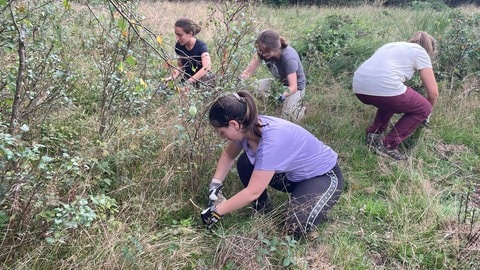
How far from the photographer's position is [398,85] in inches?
152

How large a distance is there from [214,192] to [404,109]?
2077 millimetres

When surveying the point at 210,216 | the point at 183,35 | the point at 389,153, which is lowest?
the point at 389,153

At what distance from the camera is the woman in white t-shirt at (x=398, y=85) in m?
3.85

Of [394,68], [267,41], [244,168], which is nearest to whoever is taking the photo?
[244,168]

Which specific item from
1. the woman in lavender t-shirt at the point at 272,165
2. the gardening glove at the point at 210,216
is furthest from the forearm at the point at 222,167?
the gardening glove at the point at 210,216

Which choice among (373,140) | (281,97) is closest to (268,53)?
(281,97)

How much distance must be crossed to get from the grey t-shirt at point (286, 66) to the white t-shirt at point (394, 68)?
663 mm

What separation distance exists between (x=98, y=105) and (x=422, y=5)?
11060mm

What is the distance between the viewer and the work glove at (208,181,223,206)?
2.82m

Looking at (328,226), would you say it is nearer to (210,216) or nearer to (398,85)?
(210,216)

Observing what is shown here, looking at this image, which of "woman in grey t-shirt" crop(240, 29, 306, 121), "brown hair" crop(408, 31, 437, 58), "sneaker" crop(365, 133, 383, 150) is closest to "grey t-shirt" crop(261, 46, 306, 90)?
"woman in grey t-shirt" crop(240, 29, 306, 121)

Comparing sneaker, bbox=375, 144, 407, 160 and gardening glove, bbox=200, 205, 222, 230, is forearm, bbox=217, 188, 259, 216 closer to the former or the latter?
gardening glove, bbox=200, 205, 222, 230

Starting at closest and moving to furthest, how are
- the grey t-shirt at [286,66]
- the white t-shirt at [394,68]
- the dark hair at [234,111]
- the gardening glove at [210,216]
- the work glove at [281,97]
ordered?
1. the dark hair at [234,111]
2. the gardening glove at [210,216]
3. the white t-shirt at [394,68]
4. the work glove at [281,97]
5. the grey t-shirt at [286,66]

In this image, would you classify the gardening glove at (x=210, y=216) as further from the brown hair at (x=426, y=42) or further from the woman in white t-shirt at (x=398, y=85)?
the brown hair at (x=426, y=42)
